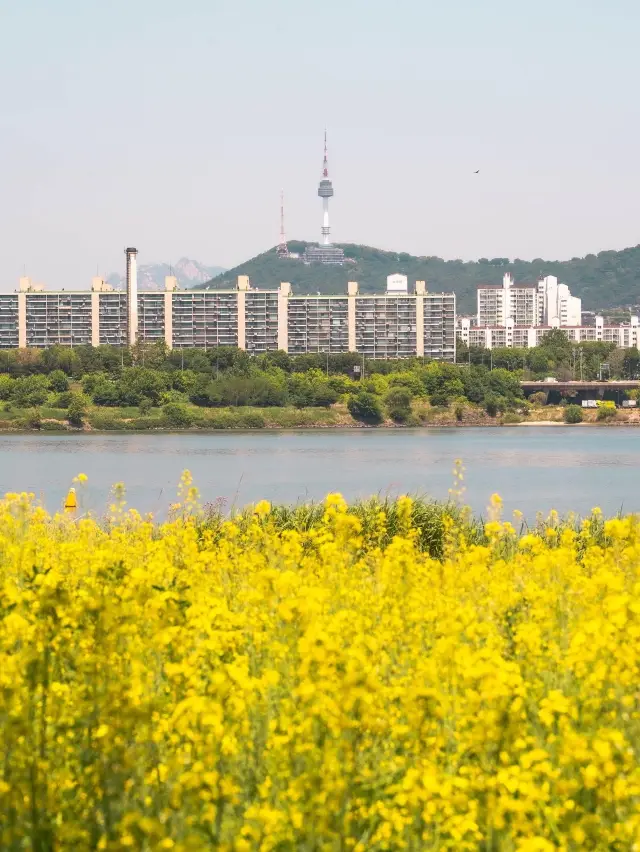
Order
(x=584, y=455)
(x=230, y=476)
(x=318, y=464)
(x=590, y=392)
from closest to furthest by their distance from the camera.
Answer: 1. (x=230, y=476)
2. (x=318, y=464)
3. (x=584, y=455)
4. (x=590, y=392)

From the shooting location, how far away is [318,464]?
6481 cm

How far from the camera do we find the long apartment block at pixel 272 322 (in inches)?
6132

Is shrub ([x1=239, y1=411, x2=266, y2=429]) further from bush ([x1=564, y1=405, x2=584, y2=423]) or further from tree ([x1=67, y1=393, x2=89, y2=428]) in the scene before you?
bush ([x1=564, y1=405, x2=584, y2=423])

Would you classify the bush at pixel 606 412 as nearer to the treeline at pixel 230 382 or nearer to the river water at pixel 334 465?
the treeline at pixel 230 382

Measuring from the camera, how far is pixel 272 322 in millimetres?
156875

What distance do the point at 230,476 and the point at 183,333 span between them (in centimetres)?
10304

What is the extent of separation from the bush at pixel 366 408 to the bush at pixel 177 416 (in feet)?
52.7

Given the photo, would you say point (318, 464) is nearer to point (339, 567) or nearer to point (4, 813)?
point (339, 567)

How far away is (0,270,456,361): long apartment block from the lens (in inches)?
6132

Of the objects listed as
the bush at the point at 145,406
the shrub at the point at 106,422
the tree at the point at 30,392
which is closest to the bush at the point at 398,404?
the bush at the point at 145,406

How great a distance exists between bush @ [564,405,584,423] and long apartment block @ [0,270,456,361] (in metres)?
33.1

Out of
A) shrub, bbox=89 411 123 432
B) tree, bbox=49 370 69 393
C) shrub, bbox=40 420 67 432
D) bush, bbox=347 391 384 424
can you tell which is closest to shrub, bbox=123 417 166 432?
shrub, bbox=89 411 123 432

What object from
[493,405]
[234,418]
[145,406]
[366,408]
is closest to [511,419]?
[493,405]

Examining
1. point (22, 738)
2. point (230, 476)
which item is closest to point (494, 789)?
point (22, 738)
